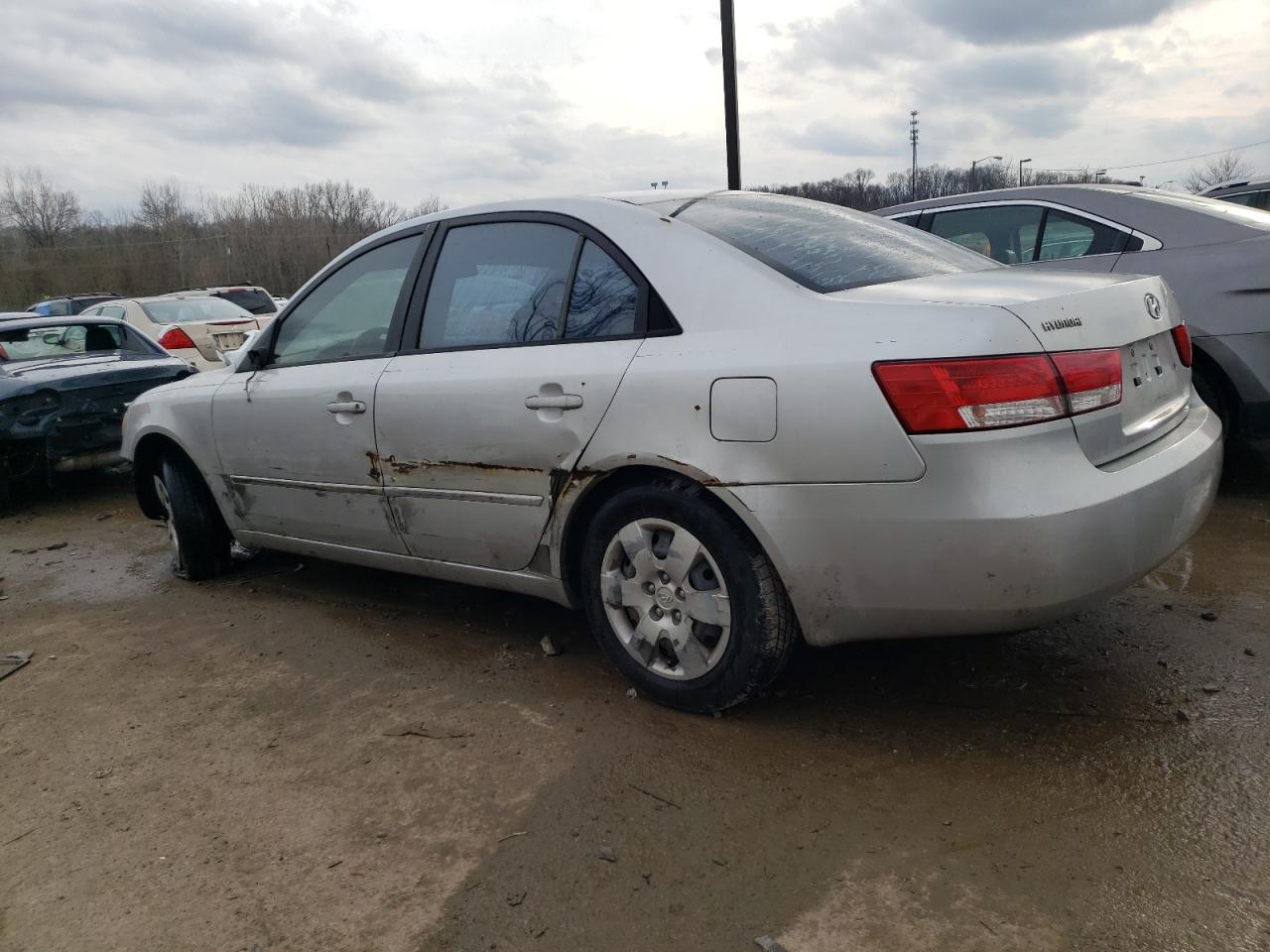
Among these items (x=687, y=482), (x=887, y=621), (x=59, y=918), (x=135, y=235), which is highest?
(x=135, y=235)

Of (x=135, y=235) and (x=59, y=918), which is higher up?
(x=135, y=235)

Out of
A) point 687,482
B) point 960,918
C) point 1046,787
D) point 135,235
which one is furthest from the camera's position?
point 135,235

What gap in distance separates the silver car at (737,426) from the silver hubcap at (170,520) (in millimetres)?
1255

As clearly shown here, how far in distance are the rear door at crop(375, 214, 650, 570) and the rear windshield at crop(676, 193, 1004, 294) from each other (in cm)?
38

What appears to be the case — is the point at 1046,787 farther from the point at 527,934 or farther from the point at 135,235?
the point at 135,235

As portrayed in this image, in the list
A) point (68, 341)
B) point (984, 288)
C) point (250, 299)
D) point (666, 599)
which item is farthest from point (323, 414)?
point (250, 299)

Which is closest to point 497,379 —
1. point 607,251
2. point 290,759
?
point 607,251

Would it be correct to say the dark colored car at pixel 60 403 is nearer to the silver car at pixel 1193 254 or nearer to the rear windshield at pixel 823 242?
the rear windshield at pixel 823 242

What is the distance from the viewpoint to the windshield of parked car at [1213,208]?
4652mm

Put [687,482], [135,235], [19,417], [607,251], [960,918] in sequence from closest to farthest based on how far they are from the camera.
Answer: [960,918], [687,482], [607,251], [19,417], [135,235]

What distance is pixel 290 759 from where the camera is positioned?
112 inches

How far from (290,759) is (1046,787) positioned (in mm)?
2148

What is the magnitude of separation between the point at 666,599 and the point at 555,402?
0.70 meters

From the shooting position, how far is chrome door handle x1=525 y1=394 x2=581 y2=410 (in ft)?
9.48
